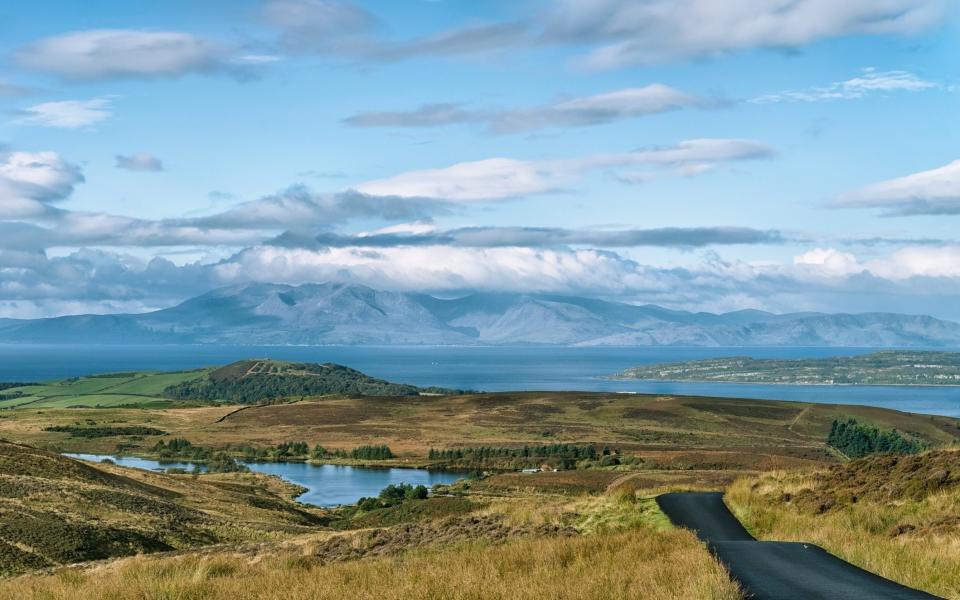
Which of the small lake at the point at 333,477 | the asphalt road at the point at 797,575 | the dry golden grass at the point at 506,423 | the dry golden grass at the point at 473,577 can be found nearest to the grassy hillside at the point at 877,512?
the asphalt road at the point at 797,575

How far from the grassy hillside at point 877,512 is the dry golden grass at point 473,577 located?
12.5 feet

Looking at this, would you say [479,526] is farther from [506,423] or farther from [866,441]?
[506,423]

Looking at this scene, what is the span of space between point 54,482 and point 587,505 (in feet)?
97.2

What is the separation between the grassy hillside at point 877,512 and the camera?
60.8 ft

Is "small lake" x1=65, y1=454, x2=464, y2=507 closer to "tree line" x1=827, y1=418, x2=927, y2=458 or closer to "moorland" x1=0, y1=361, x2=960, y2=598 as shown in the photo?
"moorland" x1=0, y1=361, x2=960, y2=598

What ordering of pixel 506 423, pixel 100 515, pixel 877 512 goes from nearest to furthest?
pixel 877 512 → pixel 100 515 → pixel 506 423

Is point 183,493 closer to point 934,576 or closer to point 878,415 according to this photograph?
point 934,576

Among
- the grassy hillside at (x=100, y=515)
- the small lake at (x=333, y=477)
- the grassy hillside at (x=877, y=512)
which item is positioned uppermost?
the grassy hillside at (x=877, y=512)

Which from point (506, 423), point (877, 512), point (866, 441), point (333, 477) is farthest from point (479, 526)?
point (506, 423)

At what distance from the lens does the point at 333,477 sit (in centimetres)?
11169

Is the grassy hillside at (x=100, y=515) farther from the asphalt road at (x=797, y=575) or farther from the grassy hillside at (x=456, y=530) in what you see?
the asphalt road at (x=797, y=575)

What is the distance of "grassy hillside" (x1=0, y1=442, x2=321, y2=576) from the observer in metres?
36.1

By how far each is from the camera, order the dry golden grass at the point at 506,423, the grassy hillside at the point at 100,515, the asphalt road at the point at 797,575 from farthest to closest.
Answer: the dry golden grass at the point at 506,423 < the grassy hillside at the point at 100,515 < the asphalt road at the point at 797,575

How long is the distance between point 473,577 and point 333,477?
320 feet
